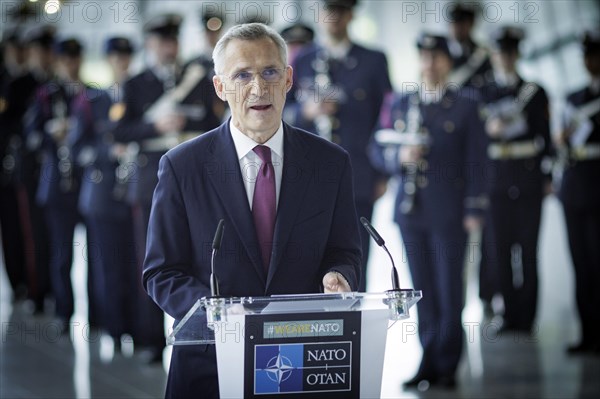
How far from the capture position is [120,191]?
23.6 feet

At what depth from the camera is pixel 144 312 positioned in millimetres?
6953

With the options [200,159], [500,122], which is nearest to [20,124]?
[500,122]

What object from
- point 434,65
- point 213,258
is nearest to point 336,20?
point 434,65

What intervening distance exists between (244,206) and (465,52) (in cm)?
500

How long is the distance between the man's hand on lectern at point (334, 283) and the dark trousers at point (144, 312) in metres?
3.73

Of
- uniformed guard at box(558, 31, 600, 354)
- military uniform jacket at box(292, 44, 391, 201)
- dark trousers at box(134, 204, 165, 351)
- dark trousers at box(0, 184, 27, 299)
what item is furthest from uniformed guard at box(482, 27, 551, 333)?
dark trousers at box(0, 184, 27, 299)

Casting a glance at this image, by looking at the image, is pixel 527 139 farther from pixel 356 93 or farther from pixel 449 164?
pixel 449 164

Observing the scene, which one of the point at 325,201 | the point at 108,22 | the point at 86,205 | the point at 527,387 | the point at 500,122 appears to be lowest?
the point at 527,387

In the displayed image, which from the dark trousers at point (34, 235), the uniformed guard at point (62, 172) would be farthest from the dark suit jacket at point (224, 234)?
the dark trousers at point (34, 235)

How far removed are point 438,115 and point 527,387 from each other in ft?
4.55

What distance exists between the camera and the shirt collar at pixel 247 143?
2.94 meters

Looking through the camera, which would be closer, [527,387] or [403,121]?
[527,387]

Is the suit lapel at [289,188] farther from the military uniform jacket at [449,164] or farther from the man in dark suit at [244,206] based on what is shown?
the military uniform jacket at [449,164]

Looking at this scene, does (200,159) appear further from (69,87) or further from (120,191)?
(69,87)
